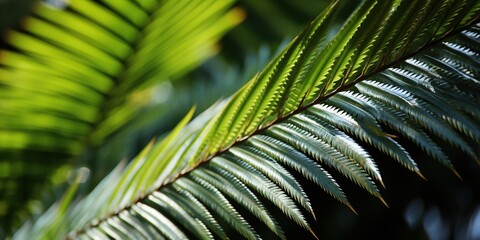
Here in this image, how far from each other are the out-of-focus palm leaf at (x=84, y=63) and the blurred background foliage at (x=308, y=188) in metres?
0.03

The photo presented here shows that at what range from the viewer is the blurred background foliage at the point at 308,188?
1.50 m

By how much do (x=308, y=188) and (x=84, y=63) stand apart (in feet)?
2.07

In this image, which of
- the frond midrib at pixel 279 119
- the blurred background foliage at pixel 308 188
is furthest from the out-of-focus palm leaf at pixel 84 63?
the frond midrib at pixel 279 119

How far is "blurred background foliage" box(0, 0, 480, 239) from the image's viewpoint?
1.50 m

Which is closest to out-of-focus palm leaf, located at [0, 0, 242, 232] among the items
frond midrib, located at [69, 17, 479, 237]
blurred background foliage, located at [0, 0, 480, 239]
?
blurred background foliage, located at [0, 0, 480, 239]

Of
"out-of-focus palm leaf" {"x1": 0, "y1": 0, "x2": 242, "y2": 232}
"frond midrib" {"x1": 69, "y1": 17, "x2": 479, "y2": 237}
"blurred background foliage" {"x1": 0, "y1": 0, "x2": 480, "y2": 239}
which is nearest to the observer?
"frond midrib" {"x1": 69, "y1": 17, "x2": 479, "y2": 237}

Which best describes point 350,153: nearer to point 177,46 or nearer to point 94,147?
point 177,46

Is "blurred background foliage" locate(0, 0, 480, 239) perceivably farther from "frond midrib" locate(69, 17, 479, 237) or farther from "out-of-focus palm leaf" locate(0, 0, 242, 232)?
"frond midrib" locate(69, 17, 479, 237)

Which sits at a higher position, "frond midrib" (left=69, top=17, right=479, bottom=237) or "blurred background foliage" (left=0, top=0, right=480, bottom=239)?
"blurred background foliage" (left=0, top=0, right=480, bottom=239)

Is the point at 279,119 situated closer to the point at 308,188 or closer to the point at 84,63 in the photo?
the point at 84,63

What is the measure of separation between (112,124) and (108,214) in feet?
1.89

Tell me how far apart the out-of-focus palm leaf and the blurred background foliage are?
34 mm

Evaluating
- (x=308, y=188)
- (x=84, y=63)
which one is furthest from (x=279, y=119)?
(x=308, y=188)

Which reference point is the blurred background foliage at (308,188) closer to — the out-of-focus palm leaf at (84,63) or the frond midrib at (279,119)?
the out-of-focus palm leaf at (84,63)
